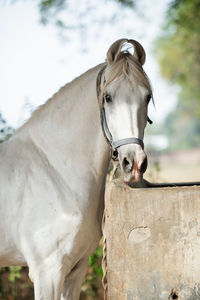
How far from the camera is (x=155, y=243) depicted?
6.03ft

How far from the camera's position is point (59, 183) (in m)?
2.33

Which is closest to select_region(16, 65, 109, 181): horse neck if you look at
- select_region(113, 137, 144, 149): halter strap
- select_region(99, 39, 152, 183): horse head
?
select_region(99, 39, 152, 183): horse head

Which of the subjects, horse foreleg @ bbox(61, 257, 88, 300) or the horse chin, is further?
horse foreleg @ bbox(61, 257, 88, 300)

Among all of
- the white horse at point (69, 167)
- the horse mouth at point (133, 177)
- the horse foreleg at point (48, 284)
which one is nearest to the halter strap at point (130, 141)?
the white horse at point (69, 167)

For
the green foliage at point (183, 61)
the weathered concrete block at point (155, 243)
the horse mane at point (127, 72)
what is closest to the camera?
the weathered concrete block at point (155, 243)

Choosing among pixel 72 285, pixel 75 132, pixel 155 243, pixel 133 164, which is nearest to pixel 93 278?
pixel 72 285

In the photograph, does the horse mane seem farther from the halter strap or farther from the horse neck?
→ the halter strap

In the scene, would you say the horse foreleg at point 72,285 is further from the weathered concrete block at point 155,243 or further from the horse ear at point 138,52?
the horse ear at point 138,52

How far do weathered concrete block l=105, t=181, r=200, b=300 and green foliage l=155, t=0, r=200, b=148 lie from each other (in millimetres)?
6131

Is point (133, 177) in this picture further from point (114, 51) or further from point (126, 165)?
point (114, 51)

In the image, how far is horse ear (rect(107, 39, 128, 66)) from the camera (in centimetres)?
231

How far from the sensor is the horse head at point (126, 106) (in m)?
2.14

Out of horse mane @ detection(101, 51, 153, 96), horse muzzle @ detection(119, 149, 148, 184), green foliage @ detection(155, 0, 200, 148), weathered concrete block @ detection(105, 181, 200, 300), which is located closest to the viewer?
weathered concrete block @ detection(105, 181, 200, 300)

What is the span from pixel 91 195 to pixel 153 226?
0.58 meters
